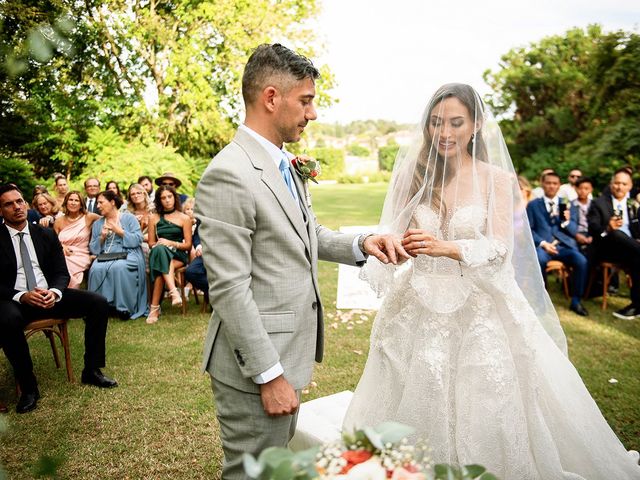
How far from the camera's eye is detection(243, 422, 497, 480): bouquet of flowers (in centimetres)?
106

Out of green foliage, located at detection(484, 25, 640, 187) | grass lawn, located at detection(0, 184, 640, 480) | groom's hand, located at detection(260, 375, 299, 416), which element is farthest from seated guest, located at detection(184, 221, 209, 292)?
green foliage, located at detection(484, 25, 640, 187)

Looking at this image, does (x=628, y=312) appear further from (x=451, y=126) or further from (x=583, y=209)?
(x=451, y=126)

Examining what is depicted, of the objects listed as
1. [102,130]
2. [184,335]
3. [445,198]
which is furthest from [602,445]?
[102,130]

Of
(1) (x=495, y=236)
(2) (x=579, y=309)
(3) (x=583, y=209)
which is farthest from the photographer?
(3) (x=583, y=209)

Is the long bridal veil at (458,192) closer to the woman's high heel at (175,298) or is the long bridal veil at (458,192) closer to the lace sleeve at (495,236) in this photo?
the lace sleeve at (495,236)

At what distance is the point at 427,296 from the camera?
2.73 m

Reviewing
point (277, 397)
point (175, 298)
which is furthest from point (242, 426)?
point (175, 298)

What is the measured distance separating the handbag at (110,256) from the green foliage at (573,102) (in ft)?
32.9

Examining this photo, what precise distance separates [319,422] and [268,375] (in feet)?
4.98

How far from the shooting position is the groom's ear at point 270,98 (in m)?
1.91

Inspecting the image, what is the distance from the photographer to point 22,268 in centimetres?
451

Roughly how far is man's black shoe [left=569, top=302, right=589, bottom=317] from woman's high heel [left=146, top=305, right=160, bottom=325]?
5.91 meters

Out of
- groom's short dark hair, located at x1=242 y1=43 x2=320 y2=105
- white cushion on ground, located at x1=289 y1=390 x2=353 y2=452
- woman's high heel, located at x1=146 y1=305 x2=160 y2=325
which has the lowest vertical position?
woman's high heel, located at x1=146 y1=305 x2=160 y2=325

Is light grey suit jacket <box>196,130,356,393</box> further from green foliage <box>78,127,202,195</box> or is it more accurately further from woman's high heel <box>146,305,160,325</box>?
green foliage <box>78,127,202,195</box>
